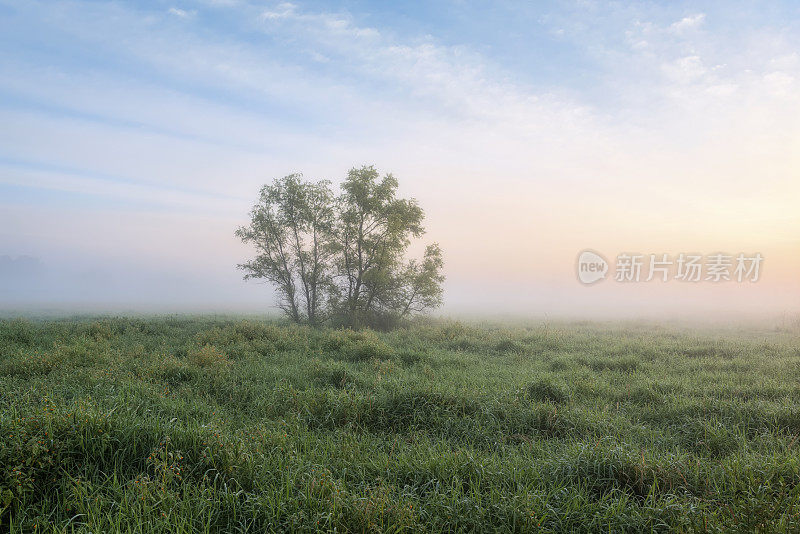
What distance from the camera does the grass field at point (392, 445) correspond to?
3.69 m

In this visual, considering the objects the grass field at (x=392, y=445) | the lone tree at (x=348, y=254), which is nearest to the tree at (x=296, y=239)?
the lone tree at (x=348, y=254)

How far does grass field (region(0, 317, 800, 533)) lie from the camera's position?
145 inches

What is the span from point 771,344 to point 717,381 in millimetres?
7693

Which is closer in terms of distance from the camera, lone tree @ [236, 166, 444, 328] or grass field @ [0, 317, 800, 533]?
grass field @ [0, 317, 800, 533]

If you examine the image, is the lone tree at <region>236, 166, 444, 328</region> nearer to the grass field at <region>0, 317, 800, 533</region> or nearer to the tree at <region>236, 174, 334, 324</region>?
the tree at <region>236, 174, 334, 324</region>

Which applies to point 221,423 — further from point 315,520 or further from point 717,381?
point 717,381

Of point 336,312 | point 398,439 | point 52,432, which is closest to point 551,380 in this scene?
point 398,439

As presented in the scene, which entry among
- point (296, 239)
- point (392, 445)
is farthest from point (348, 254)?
point (392, 445)

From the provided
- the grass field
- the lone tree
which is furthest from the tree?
the grass field

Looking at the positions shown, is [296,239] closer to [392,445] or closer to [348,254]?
[348,254]

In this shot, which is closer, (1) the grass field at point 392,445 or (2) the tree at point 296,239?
(1) the grass field at point 392,445

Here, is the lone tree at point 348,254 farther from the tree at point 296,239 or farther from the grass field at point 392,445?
the grass field at point 392,445

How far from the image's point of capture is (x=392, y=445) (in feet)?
18.3

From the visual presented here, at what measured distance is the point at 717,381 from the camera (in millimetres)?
9609
